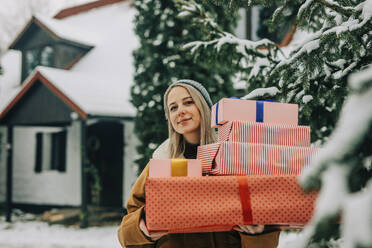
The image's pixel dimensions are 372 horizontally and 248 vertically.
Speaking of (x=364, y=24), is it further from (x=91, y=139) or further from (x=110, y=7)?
(x=110, y=7)

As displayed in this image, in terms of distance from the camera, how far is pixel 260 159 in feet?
4.88

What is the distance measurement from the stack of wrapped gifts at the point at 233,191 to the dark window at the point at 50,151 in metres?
10.4

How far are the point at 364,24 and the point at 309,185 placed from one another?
1.46 meters

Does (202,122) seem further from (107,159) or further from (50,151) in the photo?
(50,151)

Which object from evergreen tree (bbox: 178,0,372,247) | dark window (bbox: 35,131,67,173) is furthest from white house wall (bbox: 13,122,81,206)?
evergreen tree (bbox: 178,0,372,247)

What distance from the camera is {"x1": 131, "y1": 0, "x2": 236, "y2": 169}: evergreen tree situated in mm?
6527

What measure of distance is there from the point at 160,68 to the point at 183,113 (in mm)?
4903

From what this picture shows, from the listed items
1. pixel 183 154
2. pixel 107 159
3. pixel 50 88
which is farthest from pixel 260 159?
pixel 107 159

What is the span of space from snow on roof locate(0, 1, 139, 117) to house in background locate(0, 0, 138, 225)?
0.03 meters

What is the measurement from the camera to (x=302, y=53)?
83.5 inches

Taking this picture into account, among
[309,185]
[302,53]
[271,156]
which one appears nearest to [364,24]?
[302,53]

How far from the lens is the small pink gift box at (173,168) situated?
144 cm

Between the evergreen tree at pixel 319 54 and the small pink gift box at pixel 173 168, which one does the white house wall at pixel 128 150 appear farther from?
the small pink gift box at pixel 173 168

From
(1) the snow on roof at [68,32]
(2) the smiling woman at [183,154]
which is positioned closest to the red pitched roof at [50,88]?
(1) the snow on roof at [68,32]
